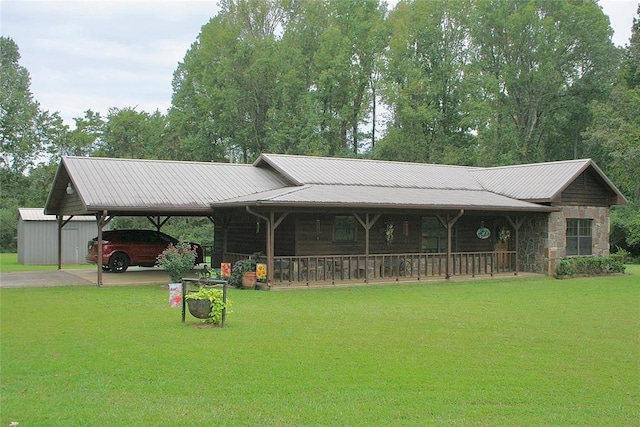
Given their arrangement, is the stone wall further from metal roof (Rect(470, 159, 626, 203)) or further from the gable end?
metal roof (Rect(470, 159, 626, 203))

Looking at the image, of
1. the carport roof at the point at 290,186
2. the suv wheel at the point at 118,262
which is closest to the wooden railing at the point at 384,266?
the carport roof at the point at 290,186

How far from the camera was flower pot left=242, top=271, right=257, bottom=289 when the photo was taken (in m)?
18.5

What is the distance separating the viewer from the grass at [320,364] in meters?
6.72

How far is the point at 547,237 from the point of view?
23.2 meters

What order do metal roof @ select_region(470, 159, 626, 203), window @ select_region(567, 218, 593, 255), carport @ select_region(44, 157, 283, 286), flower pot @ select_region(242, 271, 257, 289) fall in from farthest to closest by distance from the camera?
window @ select_region(567, 218, 593, 255) → metal roof @ select_region(470, 159, 626, 203) → carport @ select_region(44, 157, 283, 286) → flower pot @ select_region(242, 271, 257, 289)

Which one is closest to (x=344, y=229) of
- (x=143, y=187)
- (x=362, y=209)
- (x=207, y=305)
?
(x=362, y=209)

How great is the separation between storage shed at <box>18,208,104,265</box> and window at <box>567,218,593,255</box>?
66.6ft

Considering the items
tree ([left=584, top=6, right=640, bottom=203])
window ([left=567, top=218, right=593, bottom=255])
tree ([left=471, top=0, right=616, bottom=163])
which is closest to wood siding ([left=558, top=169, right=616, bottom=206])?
window ([left=567, top=218, right=593, bottom=255])

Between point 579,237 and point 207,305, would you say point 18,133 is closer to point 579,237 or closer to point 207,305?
point 579,237

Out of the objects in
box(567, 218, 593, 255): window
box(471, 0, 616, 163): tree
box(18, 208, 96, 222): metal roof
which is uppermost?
box(471, 0, 616, 163): tree

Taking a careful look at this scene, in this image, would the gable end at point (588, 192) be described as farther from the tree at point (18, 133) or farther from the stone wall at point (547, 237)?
the tree at point (18, 133)

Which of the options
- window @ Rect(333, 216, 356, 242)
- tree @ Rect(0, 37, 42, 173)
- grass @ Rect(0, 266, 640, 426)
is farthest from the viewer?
tree @ Rect(0, 37, 42, 173)

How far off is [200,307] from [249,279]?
7.11m

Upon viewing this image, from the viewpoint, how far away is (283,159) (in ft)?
79.0
